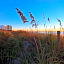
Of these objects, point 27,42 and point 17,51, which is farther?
point 27,42

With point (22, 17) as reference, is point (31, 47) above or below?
below

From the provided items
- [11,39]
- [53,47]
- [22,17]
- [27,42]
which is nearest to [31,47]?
[27,42]

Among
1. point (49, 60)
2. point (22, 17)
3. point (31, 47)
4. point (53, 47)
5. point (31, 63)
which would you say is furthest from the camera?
point (31, 47)

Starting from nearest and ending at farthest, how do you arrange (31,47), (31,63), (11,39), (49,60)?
(49,60) < (31,63) < (31,47) < (11,39)

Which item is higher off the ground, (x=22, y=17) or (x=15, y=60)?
(x=22, y=17)

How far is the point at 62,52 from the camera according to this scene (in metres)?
4.27

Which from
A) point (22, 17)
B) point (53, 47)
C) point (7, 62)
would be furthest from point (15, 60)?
point (22, 17)

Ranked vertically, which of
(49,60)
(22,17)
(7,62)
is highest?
(22,17)

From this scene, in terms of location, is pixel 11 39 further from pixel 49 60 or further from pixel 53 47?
pixel 49 60

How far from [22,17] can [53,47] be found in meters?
1.45

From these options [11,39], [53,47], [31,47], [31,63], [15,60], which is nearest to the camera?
[31,63]

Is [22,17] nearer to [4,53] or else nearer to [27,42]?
[4,53]

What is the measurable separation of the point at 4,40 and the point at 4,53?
89 centimetres

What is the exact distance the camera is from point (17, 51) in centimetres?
456
